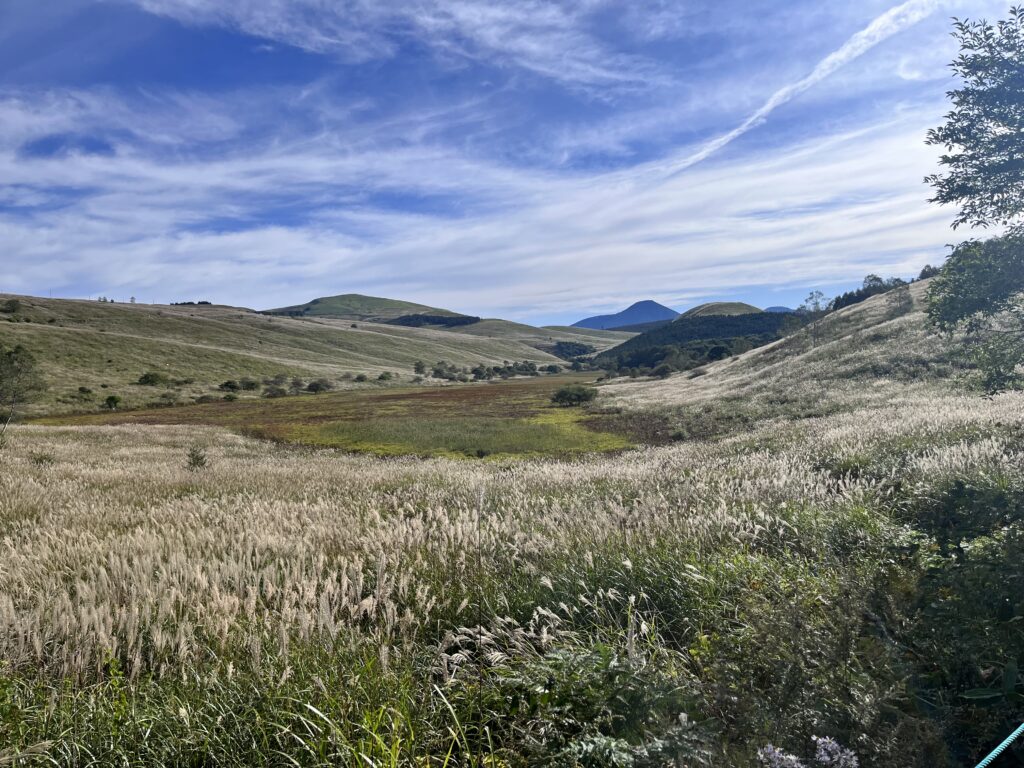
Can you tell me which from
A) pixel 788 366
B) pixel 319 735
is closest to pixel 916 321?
pixel 788 366

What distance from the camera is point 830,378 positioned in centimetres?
4250

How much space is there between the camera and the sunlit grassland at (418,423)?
3444 centimetres

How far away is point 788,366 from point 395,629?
5720cm

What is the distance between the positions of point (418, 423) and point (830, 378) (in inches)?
1330

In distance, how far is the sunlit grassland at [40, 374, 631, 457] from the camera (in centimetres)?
3444

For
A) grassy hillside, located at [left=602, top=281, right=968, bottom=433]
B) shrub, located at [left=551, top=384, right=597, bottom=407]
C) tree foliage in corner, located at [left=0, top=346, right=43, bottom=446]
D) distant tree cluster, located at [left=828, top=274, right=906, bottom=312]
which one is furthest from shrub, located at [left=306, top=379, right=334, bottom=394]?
distant tree cluster, located at [left=828, top=274, right=906, bottom=312]

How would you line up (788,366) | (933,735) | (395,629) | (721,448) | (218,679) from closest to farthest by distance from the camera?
1. (933,735)
2. (218,679)
3. (395,629)
4. (721,448)
5. (788,366)

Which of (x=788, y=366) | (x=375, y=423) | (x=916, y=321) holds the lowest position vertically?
(x=375, y=423)

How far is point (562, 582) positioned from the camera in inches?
160

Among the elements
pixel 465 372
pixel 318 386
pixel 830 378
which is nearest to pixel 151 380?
pixel 318 386

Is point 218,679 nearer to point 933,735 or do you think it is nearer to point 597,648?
point 597,648

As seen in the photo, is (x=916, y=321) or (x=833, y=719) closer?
(x=833, y=719)

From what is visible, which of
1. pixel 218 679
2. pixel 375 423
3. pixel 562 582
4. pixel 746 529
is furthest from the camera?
pixel 375 423

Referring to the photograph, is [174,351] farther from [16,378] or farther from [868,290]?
[868,290]
